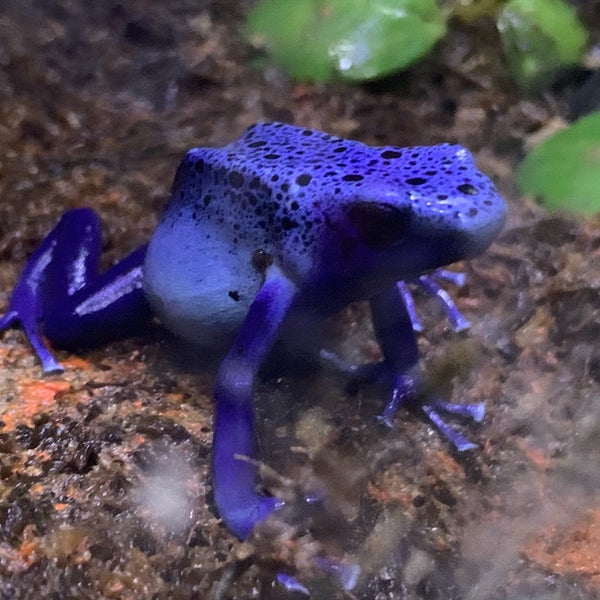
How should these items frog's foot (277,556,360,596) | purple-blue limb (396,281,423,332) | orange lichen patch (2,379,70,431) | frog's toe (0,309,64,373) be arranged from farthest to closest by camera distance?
purple-blue limb (396,281,423,332), frog's toe (0,309,64,373), orange lichen patch (2,379,70,431), frog's foot (277,556,360,596)

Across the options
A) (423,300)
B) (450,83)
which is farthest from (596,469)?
(450,83)

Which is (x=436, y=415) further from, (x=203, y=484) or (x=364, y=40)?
(x=364, y=40)

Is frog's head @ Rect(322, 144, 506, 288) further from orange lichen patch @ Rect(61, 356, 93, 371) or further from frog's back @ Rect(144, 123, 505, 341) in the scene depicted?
orange lichen patch @ Rect(61, 356, 93, 371)

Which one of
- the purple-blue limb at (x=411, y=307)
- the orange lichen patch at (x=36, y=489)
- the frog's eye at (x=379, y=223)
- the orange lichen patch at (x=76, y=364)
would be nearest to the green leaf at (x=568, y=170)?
the purple-blue limb at (x=411, y=307)

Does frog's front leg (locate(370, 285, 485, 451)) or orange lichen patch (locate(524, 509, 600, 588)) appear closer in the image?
orange lichen patch (locate(524, 509, 600, 588))

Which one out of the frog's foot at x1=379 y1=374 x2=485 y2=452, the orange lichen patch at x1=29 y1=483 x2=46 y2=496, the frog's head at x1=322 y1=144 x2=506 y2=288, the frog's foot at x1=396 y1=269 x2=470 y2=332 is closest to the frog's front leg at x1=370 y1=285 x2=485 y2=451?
the frog's foot at x1=379 y1=374 x2=485 y2=452

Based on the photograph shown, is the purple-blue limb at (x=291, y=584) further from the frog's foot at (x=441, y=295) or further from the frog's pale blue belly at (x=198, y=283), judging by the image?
the frog's foot at (x=441, y=295)

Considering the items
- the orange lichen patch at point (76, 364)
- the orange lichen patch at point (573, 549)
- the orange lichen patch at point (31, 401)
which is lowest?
the orange lichen patch at point (76, 364)
